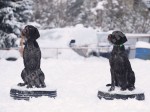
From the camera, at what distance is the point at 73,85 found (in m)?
16.2

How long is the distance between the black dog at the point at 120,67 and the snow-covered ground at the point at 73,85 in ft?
1.95

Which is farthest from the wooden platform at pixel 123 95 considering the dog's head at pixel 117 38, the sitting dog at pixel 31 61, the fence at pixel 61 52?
the fence at pixel 61 52

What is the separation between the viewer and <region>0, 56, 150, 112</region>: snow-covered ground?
11.3 m

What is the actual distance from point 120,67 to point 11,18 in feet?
46.9

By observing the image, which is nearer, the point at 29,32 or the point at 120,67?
the point at 120,67

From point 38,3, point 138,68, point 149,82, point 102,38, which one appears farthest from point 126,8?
point 149,82

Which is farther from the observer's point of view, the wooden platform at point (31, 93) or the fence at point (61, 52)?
the fence at point (61, 52)

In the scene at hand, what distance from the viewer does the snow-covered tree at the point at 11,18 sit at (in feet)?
83.7

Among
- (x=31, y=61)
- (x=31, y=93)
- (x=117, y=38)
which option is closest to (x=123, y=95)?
(x=117, y=38)

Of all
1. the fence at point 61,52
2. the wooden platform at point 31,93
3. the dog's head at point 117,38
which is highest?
the dog's head at point 117,38

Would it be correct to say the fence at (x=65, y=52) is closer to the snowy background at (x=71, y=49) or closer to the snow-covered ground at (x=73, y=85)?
the snowy background at (x=71, y=49)

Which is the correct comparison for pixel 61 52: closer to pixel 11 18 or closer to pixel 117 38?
pixel 11 18

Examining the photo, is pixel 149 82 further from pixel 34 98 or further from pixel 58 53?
pixel 58 53

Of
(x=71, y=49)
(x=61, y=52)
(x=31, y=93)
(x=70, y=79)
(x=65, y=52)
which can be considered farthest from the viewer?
(x=61, y=52)
